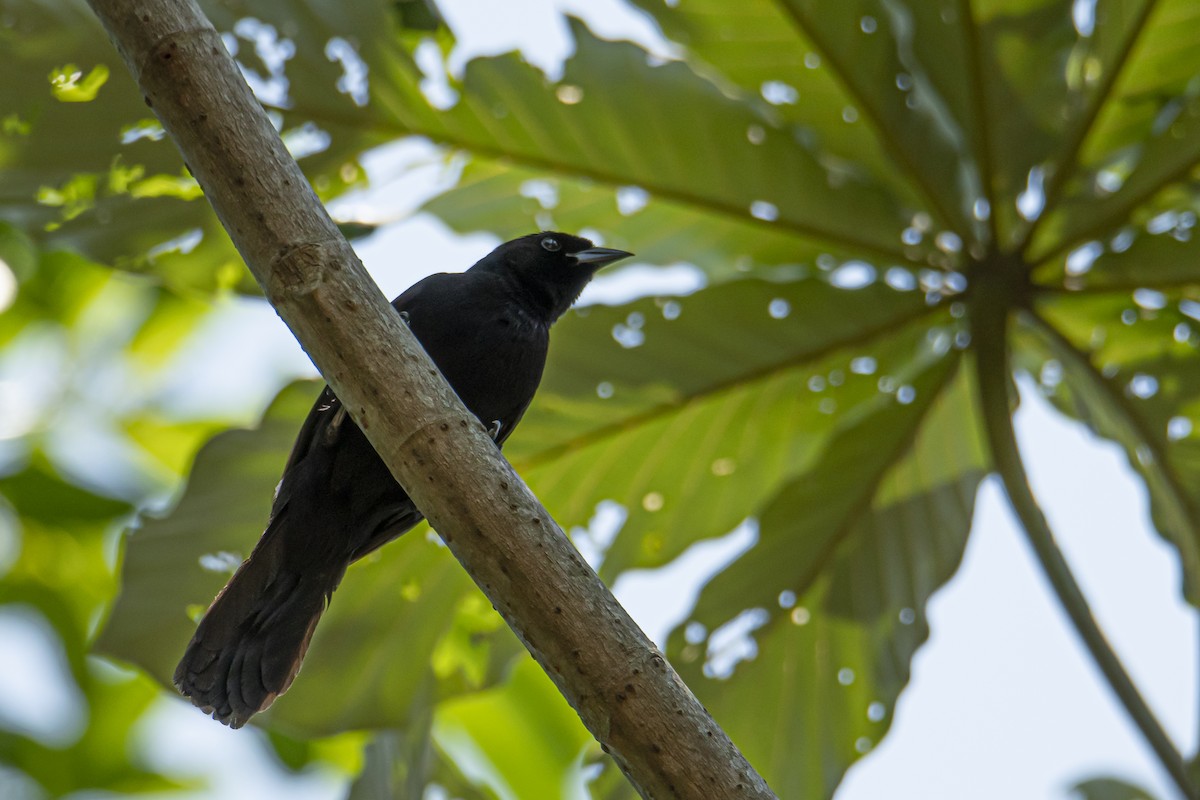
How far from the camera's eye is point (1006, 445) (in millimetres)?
3484

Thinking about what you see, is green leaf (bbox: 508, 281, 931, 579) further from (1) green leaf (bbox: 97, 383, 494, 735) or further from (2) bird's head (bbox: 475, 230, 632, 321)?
(1) green leaf (bbox: 97, 383, 494, 735)

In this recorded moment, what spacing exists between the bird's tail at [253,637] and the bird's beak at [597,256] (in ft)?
4.43

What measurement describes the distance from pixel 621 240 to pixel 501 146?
1.74ft

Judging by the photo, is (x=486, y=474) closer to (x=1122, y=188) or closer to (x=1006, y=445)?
(x=1006, y=445)

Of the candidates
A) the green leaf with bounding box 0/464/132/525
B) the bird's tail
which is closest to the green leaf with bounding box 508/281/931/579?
the bird's tail

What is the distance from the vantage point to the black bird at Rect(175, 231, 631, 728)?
3.28 metres

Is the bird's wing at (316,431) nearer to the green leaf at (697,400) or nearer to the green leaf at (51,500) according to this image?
the green leaf at (697,400)

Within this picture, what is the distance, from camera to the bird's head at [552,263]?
4160 millimetres

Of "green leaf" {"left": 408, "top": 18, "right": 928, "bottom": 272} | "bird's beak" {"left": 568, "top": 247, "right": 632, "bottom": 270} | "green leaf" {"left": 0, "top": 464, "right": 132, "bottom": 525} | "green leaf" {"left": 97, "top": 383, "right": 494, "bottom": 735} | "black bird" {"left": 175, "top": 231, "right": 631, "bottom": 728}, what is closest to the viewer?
"black bird" {"left": 175, "top": 231, "right": 631, "bottom": 728}

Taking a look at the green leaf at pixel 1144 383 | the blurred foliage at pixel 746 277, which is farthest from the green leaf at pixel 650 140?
the green leaf at pixel 1144 383

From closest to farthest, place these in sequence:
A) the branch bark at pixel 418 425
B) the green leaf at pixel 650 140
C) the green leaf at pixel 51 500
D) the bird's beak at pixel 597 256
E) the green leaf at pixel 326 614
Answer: the branch bark at pixel 418 425 → the green leaf at pixel 326 614 → the green leaf at pixel 650 140 → the bird's beak at pixel 597 256 → the green leaf at pixel 51 500

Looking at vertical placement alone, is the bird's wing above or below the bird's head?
below

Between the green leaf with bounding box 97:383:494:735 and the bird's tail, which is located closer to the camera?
the bird's tail

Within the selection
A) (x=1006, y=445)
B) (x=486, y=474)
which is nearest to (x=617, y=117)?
(x=1006, y=445)
